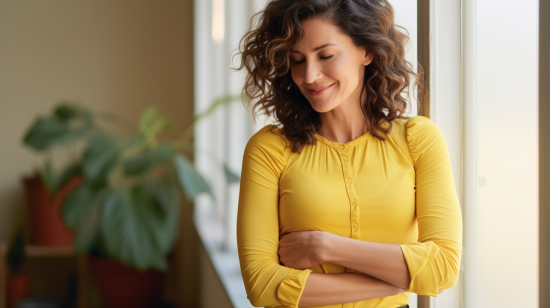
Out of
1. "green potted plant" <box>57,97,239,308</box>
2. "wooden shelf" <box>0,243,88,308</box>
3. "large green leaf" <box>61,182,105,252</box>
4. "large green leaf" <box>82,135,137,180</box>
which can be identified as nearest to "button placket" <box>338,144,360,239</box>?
"green potted plant" <box>57,97,239,308</box>

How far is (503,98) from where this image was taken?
106cm

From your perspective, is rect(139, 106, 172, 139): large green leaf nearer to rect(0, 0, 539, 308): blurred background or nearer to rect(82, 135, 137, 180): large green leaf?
rect(0, 0, 539, 308): blurred background

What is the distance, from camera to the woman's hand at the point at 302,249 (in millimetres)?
1029

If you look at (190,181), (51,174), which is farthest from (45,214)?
(190,181)

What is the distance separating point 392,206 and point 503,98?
0.33 metres

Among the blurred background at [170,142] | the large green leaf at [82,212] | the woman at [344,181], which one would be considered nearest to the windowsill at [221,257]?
the blurred background at [170,142]

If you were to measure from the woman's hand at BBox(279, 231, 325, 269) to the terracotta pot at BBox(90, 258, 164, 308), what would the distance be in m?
2.84

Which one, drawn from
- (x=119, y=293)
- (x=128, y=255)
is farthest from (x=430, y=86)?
(x=119, y=293)

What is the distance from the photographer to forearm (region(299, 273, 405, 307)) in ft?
3.39

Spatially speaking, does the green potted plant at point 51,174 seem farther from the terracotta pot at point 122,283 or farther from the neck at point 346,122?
the neck at point 346,122

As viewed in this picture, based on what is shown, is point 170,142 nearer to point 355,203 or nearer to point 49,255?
point 49,255

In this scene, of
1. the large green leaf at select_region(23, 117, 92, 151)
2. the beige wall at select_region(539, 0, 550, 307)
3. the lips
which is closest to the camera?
the beige wall at select_region(539, 0, 550, 307)

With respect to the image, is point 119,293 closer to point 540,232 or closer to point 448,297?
point 448,297

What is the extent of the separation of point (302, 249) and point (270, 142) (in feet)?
0.88
